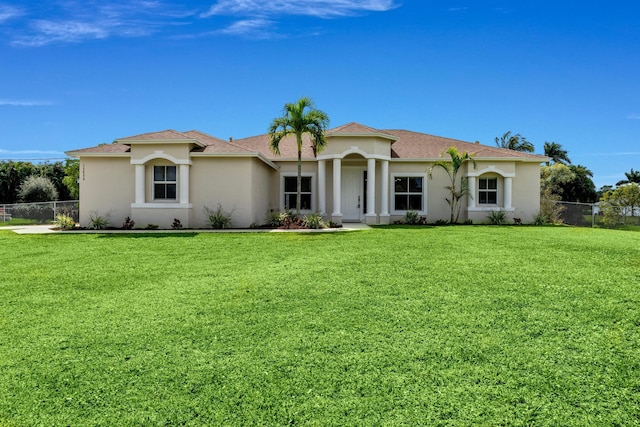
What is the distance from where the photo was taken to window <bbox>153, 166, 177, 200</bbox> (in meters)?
17.4

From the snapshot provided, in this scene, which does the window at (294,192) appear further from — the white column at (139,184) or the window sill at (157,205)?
the white column at (139,184)

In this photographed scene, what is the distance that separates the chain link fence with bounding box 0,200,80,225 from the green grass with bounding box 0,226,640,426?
16.4 m

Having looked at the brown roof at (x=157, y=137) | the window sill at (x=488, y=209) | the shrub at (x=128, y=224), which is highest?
the brown roof at (x=157, y=137)

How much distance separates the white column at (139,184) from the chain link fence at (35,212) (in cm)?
768

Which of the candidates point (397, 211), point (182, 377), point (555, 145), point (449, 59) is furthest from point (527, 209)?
point (555, 145)

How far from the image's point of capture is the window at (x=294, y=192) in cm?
2085

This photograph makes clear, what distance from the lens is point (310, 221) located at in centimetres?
1628

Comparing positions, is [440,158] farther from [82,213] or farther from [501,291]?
[82,213]

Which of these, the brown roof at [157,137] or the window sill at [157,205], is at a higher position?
the brown roof at [157,137]

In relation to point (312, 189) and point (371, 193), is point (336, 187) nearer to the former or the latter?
point (371, 193)

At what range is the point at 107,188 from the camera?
18.1m

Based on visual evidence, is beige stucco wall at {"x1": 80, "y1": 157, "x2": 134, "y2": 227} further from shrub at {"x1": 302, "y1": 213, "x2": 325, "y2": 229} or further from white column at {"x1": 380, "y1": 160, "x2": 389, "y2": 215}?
white column at {"x1": 380, "y1": 160, "x2": 389, "y2": 215}

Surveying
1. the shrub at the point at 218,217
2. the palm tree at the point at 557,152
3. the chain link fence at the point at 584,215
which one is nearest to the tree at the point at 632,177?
the palm tree at the point at 557,152

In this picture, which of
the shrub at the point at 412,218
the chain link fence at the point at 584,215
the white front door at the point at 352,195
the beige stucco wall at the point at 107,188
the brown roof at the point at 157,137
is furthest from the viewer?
the chain link fence at the point at 584,215
